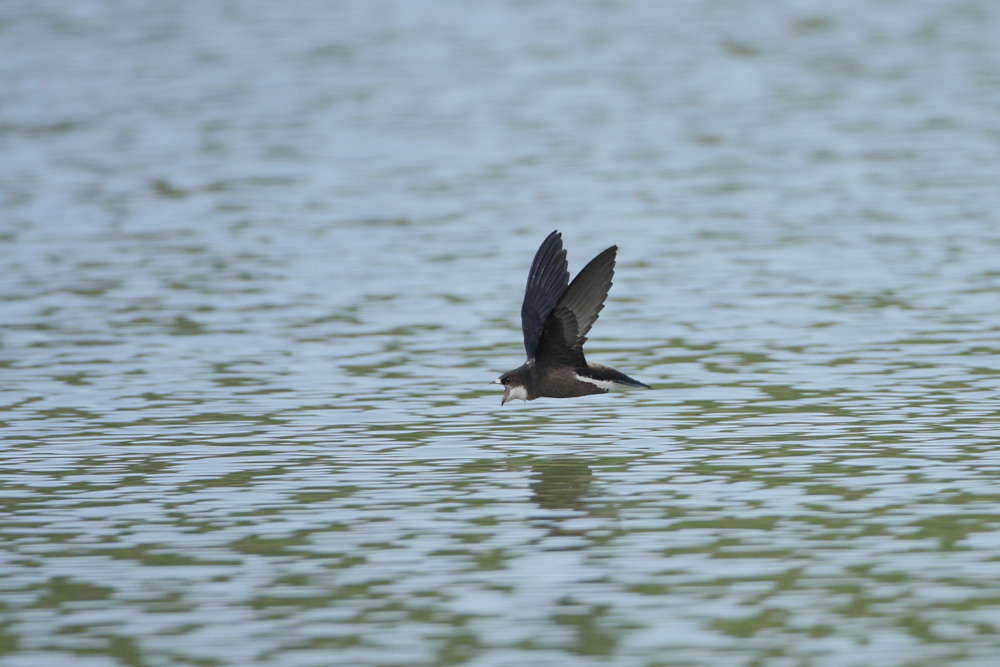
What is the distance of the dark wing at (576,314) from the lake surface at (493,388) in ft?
2.83

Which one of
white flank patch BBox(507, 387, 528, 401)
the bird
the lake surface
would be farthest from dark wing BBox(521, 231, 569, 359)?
the lake surface

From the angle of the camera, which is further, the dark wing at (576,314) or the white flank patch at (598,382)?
the white flank patch at (598,382)

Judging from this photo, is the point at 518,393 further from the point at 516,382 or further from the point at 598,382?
the point at 598,382

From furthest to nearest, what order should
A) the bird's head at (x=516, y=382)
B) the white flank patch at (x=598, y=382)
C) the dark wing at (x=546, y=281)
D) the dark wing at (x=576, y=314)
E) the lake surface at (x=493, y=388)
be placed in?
1. the dark wing at (x=546, y=281)
2. the bird's head at (x=516, y=382)
3. the white flank patch at (x=598, y=382)
4. the dark wing at (x=576, y=314)
5. the lake surface at (x=493, y=388)

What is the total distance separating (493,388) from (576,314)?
3210 mm

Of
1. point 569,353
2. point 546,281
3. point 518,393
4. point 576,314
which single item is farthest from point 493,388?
point 576,314

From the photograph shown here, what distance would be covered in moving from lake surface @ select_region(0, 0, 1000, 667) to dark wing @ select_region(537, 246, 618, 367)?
0.86m

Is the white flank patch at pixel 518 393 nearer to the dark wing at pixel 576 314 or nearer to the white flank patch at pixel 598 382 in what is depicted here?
the dark wing at pixel 576 314

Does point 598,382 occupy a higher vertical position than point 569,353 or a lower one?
lower

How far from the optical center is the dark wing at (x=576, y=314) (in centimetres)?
1334

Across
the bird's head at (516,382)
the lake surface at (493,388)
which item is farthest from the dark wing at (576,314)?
the lake surface at (493,388)

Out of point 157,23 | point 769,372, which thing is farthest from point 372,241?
point 157,23

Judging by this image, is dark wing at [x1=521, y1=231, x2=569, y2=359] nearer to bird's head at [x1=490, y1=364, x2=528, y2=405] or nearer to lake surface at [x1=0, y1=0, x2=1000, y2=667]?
bird's head at [x1=490, y1=364, x2=528, y2=405]

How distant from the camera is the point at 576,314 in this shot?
13.6m
